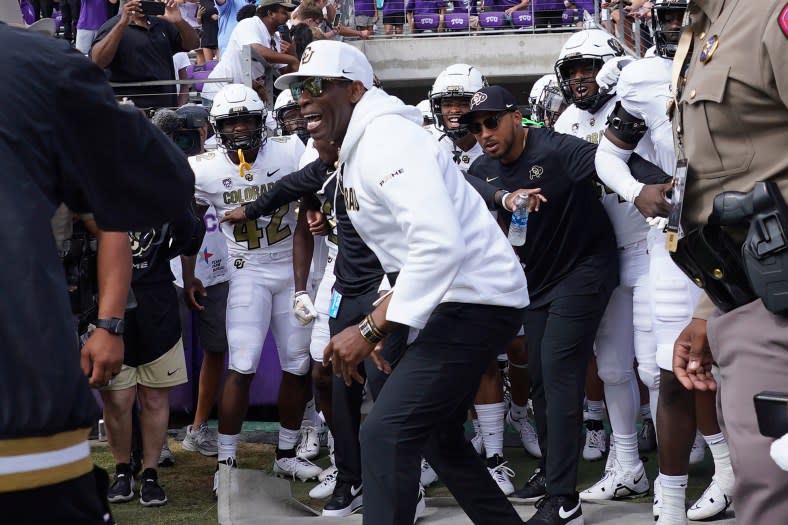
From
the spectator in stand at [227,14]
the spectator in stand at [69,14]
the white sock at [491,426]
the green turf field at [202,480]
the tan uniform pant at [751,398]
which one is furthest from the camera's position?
the spectator in stand at [227,14]

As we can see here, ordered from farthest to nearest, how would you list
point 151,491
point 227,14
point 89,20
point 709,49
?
point 227,14, point 89,20, point 151,491, point 709,49

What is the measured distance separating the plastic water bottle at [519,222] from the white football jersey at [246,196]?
5.80ft

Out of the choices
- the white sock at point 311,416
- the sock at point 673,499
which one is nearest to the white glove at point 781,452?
the sock at point 673,499

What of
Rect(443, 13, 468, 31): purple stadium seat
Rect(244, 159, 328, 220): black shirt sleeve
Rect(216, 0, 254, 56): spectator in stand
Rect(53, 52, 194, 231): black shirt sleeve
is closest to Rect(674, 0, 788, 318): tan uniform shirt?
Rect(53, 52, 194, 231): black shirt sleeve

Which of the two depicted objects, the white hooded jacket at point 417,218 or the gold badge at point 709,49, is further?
the white hooded jacket at point 417,218

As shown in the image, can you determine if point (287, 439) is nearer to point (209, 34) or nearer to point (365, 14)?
point (209, 34)

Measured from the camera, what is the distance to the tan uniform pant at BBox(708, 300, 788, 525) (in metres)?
2.46

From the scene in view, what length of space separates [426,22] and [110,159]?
51.0 feet

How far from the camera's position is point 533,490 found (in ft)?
19.0

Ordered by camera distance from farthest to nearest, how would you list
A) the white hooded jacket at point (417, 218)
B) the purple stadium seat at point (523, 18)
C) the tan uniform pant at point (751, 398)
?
the purple stadium seat at point (523, 18) < the white hooded jacket at point (417, 218) < the tan uniform pant at point (751, 398)

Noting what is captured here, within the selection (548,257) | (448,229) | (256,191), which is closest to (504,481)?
(548,257)

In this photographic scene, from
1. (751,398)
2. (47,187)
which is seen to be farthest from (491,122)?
(47,187)

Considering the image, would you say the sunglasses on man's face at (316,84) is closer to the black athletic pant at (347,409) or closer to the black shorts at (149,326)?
the black athletic pant at (347,409)

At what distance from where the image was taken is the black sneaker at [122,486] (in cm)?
590
